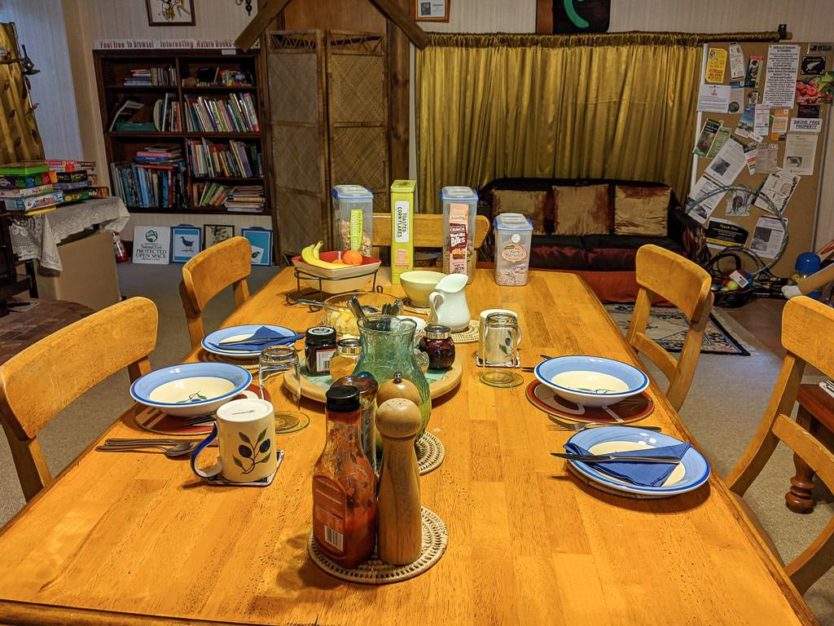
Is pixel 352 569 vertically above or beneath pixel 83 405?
above

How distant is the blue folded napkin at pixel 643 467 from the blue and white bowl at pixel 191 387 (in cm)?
64

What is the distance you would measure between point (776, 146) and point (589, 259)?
1776 millimetres

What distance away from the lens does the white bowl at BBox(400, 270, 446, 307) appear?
76.9 inches

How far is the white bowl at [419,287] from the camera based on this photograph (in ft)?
6.41

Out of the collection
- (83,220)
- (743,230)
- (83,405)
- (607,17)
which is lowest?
(83,405)

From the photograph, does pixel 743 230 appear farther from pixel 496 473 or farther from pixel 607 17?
pixel 496 473

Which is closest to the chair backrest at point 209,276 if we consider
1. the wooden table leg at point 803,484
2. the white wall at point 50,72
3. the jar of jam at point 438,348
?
the jar of jam at point 438,348

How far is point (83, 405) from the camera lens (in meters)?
3.18

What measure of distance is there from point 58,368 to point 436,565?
80 centimetres

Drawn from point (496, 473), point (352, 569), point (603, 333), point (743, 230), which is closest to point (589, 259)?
point (743, 230)

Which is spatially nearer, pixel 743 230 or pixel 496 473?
pixel 496 473

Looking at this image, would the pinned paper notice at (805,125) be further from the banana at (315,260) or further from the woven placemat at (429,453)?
the woven placemat at (429,453)

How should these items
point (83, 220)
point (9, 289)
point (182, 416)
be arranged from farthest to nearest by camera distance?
point (83, 220) < point (9, 289) < point (182, 416)

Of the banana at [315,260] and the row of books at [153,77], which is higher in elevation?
the row of books at [153,77]
